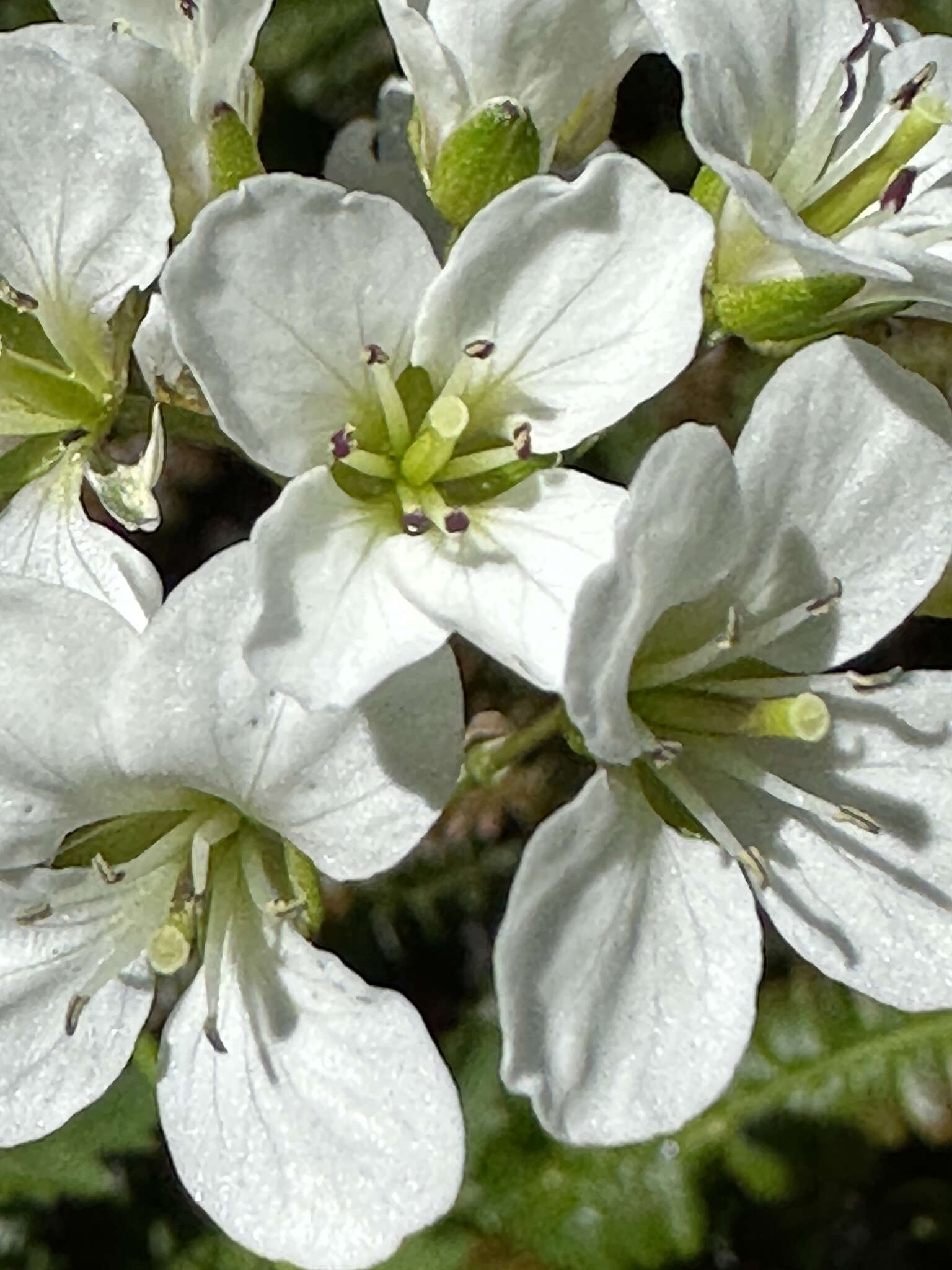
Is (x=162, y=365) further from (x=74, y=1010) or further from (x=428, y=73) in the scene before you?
(x=74, y=1010)

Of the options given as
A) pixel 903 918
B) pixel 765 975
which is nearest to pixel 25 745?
pixel 903 918

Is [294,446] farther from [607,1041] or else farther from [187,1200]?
[187,1200]

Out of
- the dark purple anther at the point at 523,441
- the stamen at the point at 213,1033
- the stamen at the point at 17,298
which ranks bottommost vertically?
the stamen at the point at 213,1033

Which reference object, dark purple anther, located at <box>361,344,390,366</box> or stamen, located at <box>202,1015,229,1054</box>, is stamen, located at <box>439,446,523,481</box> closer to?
dark purple anther, located at <box>361,344,390,366</box>

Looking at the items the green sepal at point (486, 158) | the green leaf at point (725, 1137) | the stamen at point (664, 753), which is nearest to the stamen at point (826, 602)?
the stamen at point (664, 753)

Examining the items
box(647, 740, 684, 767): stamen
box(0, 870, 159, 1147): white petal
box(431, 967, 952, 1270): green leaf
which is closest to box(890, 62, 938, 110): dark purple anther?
box(647, 740, 684, 767): stamen

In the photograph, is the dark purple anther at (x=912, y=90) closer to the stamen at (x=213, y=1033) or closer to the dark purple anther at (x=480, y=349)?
the dark purple anther at (x=480, y=349)
